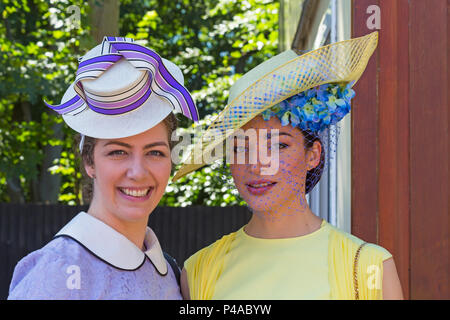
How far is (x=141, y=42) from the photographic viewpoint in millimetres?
8586

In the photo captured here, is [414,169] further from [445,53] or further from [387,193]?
[445,53]

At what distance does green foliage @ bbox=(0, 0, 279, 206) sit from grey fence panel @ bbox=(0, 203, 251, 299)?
2.67 feet

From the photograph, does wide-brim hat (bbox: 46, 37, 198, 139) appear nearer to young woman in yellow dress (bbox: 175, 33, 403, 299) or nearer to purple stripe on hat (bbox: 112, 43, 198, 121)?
purple stripe on hat (bbox: 112, 43, 198, 121)

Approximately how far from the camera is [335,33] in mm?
3814

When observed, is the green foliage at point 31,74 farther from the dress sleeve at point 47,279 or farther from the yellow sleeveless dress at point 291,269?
the dress sleeve at point 47,279

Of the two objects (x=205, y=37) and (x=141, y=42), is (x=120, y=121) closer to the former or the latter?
(x=141, y=42)

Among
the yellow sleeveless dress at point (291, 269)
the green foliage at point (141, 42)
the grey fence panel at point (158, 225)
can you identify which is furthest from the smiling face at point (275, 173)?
the green foliage at point (141, 42)

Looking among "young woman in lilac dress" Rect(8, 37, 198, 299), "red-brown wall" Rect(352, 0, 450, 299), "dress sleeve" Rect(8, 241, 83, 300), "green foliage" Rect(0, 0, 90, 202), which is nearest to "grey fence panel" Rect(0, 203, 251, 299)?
"green foliage" Rect(0, 0, 90, 202)

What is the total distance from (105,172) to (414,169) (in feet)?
5.27

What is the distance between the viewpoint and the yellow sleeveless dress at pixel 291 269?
7.02 feet

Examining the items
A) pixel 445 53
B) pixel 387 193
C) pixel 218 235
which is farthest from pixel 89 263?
pixel 218 235

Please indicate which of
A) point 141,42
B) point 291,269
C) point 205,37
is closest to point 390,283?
point 291,269

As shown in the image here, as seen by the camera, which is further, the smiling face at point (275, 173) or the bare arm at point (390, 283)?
the smiling face at point (275, 173)

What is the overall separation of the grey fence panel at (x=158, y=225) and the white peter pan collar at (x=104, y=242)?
227 inches
